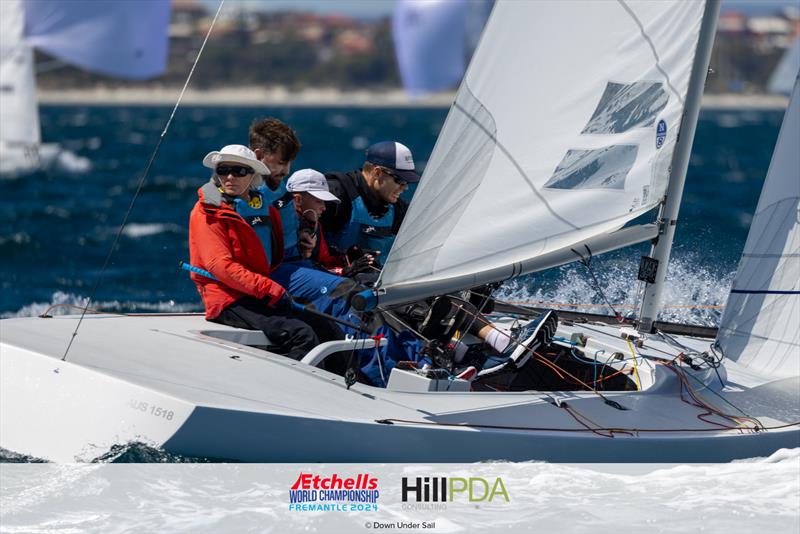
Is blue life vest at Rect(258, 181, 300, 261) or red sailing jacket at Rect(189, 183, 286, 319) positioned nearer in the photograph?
red sailing jacket at Rect(189, 183, 286, 319)

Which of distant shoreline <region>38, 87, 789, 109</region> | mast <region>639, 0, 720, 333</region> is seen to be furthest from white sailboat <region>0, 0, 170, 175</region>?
distant shoreline <region>38, 87, 789, 109</region>

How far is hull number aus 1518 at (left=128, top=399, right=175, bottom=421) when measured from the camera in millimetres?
4012

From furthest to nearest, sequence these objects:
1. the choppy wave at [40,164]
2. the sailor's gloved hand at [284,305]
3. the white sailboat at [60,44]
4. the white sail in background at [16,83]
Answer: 1. the choppy wave at [40,164]
2. the white sail in background at [16,83]
3. the white sailboat at [60,44]
4. the sailor's gloved hand at [284,305]

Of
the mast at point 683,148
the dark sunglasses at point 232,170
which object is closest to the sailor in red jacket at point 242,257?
the dark sunglasses at point 232,170

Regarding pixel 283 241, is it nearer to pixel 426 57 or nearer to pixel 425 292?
pixel 425 292

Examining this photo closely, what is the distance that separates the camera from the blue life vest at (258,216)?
4871 mm

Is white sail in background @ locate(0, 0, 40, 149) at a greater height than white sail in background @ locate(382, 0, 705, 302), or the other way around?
white sail in background @ locate(0, 0, 40, 149)

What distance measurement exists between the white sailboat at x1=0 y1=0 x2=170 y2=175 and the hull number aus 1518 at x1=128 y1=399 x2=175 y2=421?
42.9 ft

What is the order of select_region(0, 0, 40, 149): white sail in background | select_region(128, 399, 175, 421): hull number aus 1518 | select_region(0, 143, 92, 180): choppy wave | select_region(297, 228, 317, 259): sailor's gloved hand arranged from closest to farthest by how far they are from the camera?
select_region(128, 399, 175, 421): hull number aus 1518 < select_region(297, 228, 317, 259): sailor's gloved hand < select_region(0, 0, 40, 149): white sail in background < select_region(0, 143, 92, 180): choppy wave

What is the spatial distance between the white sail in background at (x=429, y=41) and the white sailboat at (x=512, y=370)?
88.8 feet

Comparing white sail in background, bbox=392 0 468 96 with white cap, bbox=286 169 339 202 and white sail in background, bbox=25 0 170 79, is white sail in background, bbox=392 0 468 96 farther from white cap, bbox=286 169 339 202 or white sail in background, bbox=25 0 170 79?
white cap, bbox=286 169 339 202

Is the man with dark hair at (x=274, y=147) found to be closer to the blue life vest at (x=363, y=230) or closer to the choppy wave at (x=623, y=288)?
the blue life vest at (x=363, y=230)

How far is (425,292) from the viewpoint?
4379 millimetres

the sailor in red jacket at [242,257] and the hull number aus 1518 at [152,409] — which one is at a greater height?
the sailor in red jacket at [242,257]
